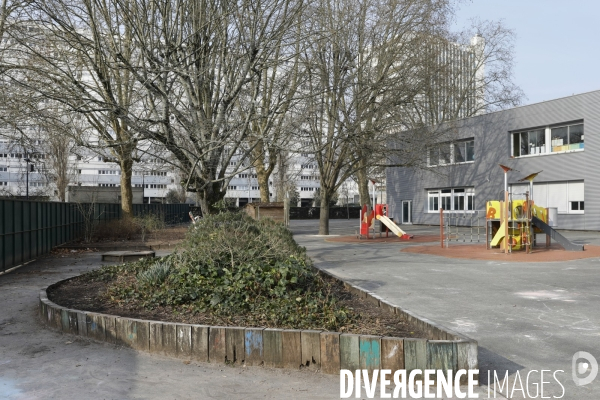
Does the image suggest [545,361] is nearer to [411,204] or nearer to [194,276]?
[194,276]

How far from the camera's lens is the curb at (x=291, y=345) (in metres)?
5.09

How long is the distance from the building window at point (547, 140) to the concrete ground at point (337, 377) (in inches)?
886

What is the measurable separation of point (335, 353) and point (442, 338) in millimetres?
1073

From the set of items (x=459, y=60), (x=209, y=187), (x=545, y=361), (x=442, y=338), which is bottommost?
(x=545, y=361)

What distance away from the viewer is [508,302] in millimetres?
9539

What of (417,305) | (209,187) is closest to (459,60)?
(209,187)

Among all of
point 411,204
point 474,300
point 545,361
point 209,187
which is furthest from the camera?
point 411,204

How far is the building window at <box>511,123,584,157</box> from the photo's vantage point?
1300 inches

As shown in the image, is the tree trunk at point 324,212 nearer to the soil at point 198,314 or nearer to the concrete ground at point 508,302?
the concrete ground at point 508,302

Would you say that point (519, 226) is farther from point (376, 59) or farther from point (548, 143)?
point (548, 143)

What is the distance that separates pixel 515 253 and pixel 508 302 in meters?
10.6

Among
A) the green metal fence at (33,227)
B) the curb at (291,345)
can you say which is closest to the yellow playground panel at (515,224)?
the curb at (291,345)

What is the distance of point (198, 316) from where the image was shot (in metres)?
6.67

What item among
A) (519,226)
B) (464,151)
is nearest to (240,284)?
(519,226)
